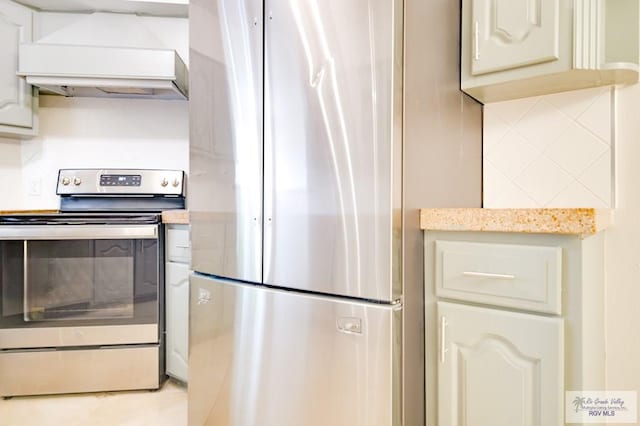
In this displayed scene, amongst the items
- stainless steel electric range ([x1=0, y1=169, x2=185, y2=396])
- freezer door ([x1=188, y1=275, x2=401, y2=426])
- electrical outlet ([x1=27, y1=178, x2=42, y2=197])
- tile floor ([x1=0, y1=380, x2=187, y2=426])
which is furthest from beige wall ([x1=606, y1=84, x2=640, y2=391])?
electrical outlet ([x1=27, y1=178, x2=42, y2=197])

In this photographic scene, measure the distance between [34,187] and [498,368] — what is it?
2.61 meters

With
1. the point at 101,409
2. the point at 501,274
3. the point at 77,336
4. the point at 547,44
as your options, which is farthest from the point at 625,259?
the point at 77,336

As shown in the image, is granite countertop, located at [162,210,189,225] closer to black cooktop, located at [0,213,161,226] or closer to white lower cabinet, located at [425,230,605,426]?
black cooktop, located at [0,213,161,226]

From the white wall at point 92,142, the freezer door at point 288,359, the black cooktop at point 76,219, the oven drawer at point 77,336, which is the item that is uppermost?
the white wall at point 92,142

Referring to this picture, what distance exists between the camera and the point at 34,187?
244 centimetres

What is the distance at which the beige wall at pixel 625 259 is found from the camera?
120cm

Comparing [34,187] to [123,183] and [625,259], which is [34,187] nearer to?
[123,183]

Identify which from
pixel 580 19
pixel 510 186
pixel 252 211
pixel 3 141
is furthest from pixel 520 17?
pixel 3 141

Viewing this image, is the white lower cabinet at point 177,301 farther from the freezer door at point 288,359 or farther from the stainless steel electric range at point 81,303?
the freezer door at point 288,359

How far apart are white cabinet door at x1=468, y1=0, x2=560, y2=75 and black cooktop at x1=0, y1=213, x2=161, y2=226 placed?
1.57 metres

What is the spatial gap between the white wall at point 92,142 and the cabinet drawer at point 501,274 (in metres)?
1.87

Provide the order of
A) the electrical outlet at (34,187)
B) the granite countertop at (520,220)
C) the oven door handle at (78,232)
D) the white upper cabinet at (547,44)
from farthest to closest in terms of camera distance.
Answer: the electrical outlet at (34,187), the oven door handle at (78,232), the white upper cabinet at (547,44), the granite countertop at (520,220)

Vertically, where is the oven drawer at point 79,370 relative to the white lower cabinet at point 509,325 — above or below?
below

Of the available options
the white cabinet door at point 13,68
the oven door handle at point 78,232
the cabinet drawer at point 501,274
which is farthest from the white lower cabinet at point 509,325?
the white cabinet door at point 13,68
